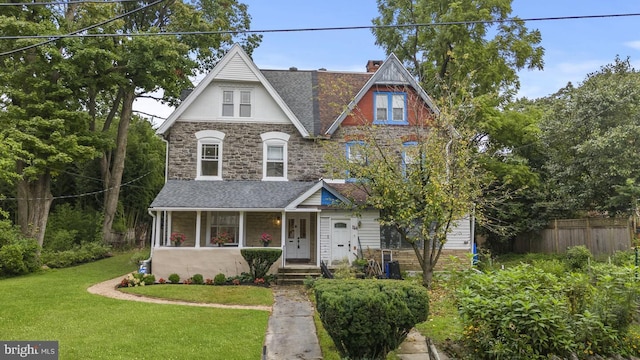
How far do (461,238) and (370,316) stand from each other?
12282 mm

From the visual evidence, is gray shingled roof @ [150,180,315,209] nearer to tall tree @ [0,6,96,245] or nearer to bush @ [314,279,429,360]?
tall tree @ [0,6,96,245]

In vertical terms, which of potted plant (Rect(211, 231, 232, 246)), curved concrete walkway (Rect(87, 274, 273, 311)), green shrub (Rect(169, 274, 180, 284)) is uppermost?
potted plant (Rect(211, 231, 232, 246))

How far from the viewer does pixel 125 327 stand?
8.45 m

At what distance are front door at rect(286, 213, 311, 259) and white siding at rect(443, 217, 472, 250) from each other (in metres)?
5.70

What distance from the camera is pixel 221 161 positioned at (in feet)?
56.9

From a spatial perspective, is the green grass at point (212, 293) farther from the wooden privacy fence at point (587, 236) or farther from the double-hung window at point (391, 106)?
the wooden privacy fence at point (587, 236)

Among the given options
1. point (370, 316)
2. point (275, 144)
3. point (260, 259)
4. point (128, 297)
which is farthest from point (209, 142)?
point (370, 316)

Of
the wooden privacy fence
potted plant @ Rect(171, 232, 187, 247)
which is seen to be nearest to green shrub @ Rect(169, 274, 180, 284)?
potted plant @ Rect(171, 232, 187, 247)

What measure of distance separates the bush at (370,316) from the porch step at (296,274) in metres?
8.74

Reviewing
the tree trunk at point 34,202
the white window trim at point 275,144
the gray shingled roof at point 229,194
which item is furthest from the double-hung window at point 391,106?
the tree trunk at point 34,202

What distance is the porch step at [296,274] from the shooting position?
1505 cm

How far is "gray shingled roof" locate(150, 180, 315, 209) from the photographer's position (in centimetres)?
1558

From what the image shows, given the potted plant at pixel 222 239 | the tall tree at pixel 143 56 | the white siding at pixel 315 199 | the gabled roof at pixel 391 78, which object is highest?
the tall tree at pixel 143 56

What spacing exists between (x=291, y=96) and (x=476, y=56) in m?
10.0
